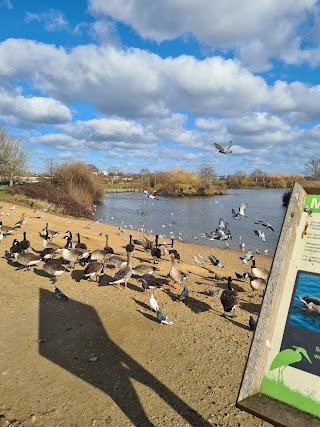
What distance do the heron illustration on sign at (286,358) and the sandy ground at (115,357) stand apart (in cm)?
329

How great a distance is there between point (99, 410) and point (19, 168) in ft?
205

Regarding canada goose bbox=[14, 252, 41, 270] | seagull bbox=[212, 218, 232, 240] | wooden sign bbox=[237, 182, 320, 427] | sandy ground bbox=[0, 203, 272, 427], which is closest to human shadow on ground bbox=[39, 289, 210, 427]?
sandy ground bbox=[0, 203, 272, 427]

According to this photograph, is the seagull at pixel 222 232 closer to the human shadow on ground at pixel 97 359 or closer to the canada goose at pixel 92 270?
the canada goose at pixel 92 270

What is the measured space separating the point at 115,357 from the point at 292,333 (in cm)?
524

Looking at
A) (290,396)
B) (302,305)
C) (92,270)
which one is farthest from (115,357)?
(302,305)

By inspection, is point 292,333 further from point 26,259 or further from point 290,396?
point 26,259

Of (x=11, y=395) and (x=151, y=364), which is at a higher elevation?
(x=151, y=364)

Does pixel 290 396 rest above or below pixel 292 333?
below

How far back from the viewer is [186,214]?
165 ft

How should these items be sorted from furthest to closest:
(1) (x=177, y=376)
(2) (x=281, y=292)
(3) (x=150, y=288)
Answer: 1. (3) (x=150, y=288)
2. (1) (x=177, y=376)
3. (2) (x=281, y=292)

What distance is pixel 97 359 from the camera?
23.0 ft

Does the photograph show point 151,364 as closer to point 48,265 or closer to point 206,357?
point 206,357

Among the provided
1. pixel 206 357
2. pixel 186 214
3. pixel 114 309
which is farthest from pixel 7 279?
pixel 186 214

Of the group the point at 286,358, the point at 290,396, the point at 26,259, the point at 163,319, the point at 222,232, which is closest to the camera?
the point at 290,396
